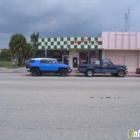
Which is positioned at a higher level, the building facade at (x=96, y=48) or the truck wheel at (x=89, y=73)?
the building facade at (x=96, y=48)

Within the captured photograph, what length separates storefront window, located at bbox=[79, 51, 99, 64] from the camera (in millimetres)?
25578

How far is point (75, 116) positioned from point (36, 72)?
1379cm

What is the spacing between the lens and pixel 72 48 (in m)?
24.3

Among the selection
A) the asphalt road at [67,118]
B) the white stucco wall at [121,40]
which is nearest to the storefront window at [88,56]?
the white stucco wall at [121,40]

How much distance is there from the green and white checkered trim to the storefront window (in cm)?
151

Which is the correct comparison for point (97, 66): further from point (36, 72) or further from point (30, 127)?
point (30, 127)

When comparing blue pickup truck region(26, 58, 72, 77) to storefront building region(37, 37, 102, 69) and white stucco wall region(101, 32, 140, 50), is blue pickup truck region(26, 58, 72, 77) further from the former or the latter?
white stucco wall region(101, 32, 140, 50)

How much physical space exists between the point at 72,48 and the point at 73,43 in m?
0.63

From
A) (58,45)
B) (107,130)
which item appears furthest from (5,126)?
(58,45)

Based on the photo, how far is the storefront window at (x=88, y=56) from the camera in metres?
25.6

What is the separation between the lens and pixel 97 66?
19094mm

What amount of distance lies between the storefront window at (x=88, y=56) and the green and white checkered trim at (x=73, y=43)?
4.96ft

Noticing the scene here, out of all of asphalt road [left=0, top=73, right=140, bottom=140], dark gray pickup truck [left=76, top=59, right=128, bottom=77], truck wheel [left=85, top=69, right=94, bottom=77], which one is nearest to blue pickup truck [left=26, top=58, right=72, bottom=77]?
dark gray pickup truck [left=76, top=59, right=128, bottom=77]

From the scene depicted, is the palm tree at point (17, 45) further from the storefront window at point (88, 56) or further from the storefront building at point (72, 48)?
the storefront window at point (88, 56)
